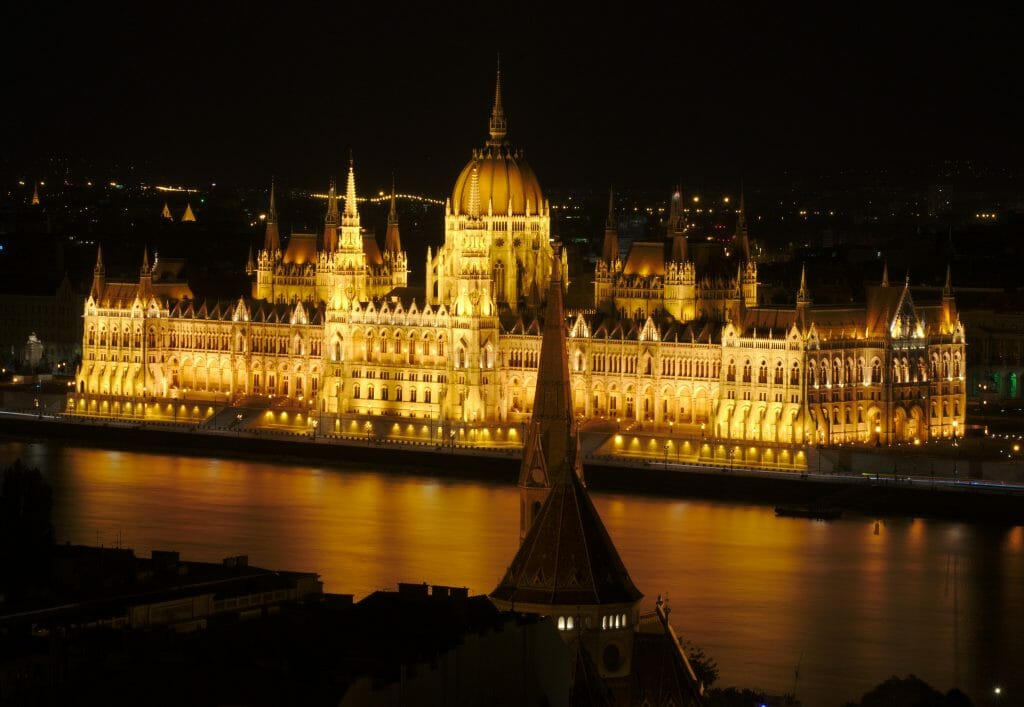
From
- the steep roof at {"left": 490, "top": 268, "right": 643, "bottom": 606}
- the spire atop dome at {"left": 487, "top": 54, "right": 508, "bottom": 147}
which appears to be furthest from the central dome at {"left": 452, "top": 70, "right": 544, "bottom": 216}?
the steep roof at {"left": 490, "top": 268, "right": 643, "bottom": 606}

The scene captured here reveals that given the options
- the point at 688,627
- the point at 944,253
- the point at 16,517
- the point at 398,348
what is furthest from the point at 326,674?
the point at 944,253

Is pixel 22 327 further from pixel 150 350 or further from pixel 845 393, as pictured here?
pixel 845 393

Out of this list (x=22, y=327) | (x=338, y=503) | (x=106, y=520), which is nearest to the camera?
(x=106, y=520)

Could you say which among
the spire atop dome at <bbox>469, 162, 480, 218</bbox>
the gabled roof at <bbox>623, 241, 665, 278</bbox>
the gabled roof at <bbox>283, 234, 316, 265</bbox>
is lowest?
the gabled roof at <bbox>623, 241, 665, 278</bbox>

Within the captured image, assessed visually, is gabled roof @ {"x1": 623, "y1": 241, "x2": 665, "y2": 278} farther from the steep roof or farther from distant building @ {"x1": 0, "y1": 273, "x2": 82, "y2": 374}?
the steep roof

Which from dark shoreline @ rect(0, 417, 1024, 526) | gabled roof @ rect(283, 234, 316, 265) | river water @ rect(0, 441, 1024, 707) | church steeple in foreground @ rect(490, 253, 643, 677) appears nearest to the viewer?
church steeple in foreground @ rect(490, 253, 643, 677)

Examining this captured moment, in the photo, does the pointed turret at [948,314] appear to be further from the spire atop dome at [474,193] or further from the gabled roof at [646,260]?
the spire atop dome at [474,193]
